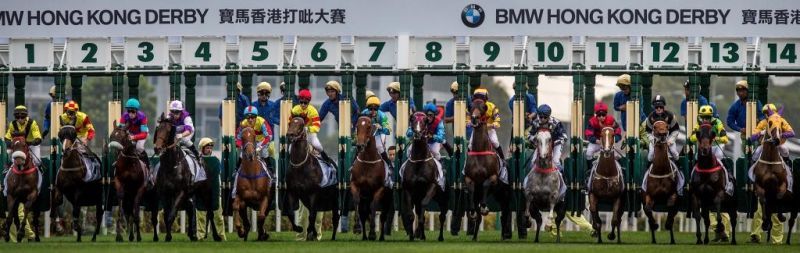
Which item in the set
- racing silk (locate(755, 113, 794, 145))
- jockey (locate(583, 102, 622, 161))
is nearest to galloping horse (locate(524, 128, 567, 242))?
jockey (locate(583, 102, 622, 161))

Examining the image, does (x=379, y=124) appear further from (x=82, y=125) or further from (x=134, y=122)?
(x=82, y=125)

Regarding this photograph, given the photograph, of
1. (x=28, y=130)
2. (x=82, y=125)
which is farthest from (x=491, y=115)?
(x=28, y=130)

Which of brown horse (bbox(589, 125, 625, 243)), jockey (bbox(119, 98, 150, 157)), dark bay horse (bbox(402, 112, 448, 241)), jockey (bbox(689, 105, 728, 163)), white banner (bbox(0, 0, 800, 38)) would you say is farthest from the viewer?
white banner (bbox(0, 0, 800, 38))

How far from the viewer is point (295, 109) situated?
87.6ft

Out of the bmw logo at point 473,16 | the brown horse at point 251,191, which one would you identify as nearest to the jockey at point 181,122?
the brown horse at point 251,191

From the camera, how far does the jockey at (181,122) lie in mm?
26625

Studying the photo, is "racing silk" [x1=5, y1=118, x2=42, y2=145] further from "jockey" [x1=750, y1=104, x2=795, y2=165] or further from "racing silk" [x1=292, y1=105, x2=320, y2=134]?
"jockey" [x1=750, y1=104, x2=795, y2=165]

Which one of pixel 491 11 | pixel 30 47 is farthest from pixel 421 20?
pixel 30 47

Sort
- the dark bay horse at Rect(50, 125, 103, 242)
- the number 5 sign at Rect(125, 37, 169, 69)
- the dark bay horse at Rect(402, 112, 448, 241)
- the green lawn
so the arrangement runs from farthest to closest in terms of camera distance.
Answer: the number 5 sign at Rect(125, 37, 169, 69) → the dark bay horse at Rect(50, 125, 103, 242) → the dark bay horse at Rect(402, 112, 448, 241) → the green lawn

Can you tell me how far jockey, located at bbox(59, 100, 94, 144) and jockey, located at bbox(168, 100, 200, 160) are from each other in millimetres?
1267

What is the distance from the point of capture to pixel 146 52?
28078 millimetres

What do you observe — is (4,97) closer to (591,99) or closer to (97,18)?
(97,18)

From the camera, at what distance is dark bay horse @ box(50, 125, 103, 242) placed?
26688mm

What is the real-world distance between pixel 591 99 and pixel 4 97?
790cm
